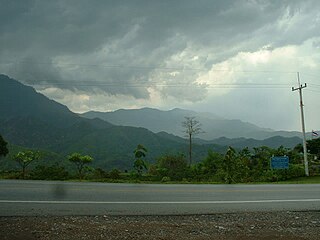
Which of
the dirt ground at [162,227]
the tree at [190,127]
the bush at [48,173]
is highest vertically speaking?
the tree at [190,127]

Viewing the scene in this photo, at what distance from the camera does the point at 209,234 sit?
6551 millimetres

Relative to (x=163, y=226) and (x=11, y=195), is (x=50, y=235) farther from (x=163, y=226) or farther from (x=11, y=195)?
(x=11, y=195)

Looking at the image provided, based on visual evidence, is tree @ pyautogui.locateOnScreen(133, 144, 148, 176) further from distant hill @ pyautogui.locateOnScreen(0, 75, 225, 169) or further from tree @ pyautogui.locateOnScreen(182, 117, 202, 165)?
distant hill @ pyautogui.locateOnScreen(0, 75, 225, 169)

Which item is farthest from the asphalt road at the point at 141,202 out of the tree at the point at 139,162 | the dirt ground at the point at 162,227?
the tree at the point at 139,162

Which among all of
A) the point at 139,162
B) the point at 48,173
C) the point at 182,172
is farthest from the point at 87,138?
the point at 48,173

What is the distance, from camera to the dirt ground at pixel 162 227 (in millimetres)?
6094

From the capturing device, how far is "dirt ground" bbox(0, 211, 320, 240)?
6094 millimetres

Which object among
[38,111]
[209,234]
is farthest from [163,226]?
[38,111]

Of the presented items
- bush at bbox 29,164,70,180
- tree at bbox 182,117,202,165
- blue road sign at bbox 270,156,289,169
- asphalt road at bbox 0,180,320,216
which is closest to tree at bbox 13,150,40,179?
bush at bbox 29,164,70,180

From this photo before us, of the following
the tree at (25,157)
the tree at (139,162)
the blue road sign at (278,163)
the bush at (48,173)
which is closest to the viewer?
the bush at (48,173)

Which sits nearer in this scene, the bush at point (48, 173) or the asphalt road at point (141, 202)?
the asphalt road at point (141, 202)

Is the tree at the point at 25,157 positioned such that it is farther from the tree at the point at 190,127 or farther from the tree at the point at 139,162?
the tree at the point at 190,127

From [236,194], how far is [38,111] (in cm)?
17989

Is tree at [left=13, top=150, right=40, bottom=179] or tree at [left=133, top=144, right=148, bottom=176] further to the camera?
tree at [left=133, top=144, right=148, bottom=176]
